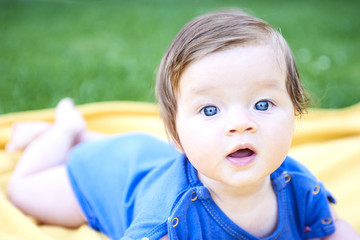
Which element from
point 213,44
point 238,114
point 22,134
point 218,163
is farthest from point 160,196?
point 22,134

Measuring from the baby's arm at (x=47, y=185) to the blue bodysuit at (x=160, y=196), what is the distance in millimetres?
86

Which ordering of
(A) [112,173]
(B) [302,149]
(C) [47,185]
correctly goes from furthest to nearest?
(B) [302,149] < (C) [47,185] < (A) [112,173]

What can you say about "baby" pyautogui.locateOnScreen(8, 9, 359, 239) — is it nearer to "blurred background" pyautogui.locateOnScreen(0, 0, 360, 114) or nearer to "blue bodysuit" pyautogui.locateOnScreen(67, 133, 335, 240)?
"blue bodysuit" pyautogui.locateOnScreen(67, 133, 335, 240)

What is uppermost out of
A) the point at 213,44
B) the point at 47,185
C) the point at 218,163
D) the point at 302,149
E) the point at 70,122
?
the point at 213,44

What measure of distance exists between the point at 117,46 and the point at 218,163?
4.75 metres

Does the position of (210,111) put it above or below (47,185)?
above

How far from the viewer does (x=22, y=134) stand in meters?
2.78

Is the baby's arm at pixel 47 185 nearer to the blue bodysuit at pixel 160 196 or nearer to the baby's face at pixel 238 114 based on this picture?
the blue bodysuit at pixel 160 196

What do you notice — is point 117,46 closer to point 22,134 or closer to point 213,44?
point 22,134

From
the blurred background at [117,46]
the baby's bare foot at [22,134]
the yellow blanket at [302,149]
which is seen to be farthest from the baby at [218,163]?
the blurred background at [117,46]

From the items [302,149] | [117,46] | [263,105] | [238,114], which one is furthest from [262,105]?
[117,46]

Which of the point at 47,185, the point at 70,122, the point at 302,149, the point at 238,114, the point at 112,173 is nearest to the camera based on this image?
the point at 238,114

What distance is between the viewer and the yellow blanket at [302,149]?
2157 mm

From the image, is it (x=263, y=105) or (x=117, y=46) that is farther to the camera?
(x=117, y=46)
